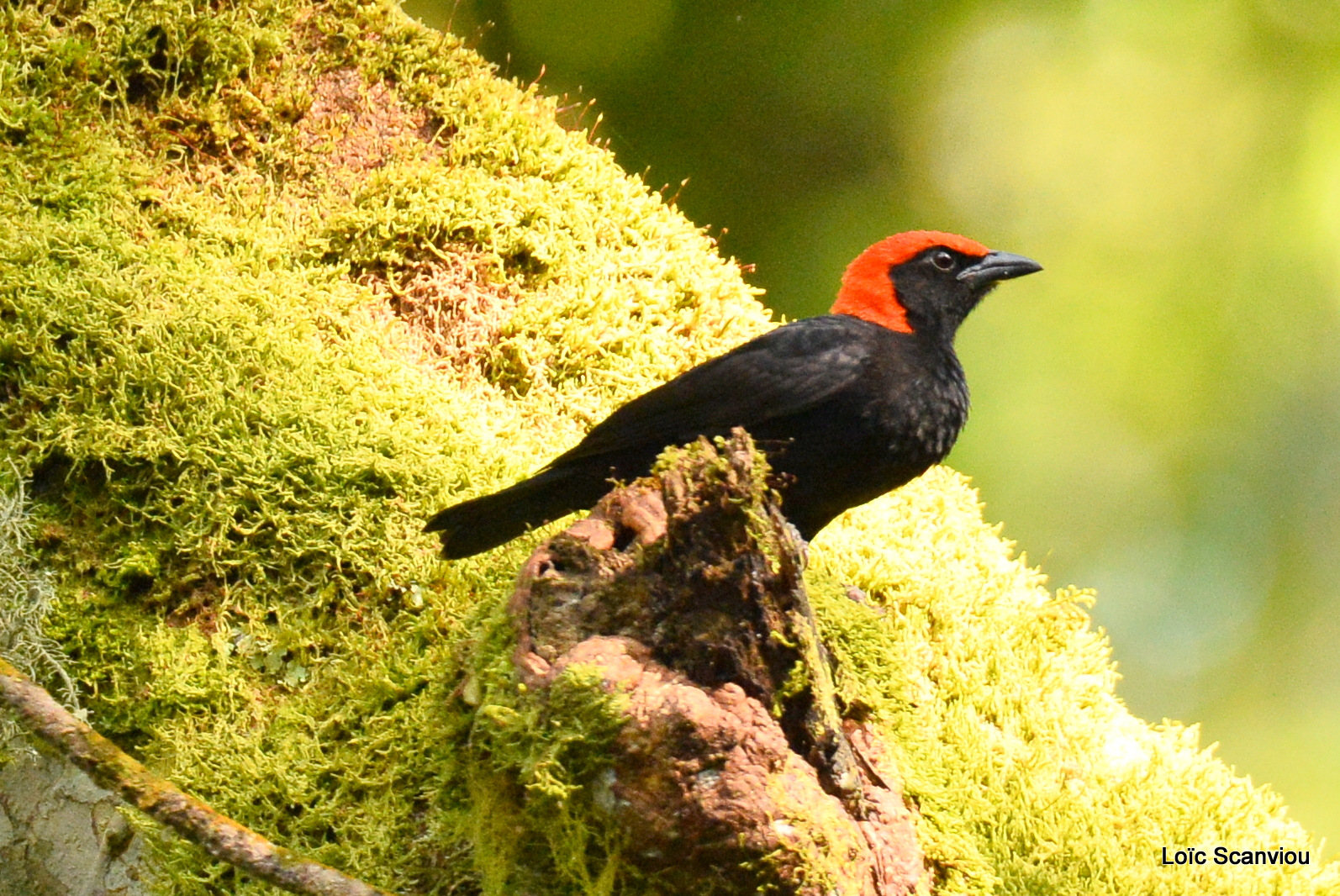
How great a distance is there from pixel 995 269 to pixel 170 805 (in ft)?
10.5

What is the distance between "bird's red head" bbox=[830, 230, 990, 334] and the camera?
3910 millimetres

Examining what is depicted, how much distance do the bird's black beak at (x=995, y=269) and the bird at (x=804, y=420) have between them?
22.1 inches

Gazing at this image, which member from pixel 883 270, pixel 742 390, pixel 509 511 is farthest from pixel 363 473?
pixel 883 270

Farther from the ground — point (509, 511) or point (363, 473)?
point (509, 511)

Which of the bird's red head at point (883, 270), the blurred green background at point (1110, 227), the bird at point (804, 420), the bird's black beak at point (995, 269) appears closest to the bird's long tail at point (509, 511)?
the bird at point (804, 420)

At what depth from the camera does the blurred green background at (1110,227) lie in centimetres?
652

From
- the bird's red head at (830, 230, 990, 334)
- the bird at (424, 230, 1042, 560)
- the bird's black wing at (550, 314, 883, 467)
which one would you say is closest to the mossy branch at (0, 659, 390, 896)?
the bird at (424, 230, 1042, 560)

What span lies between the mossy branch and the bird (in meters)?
1.08

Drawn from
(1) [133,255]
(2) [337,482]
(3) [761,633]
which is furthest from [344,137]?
(3) [761,633]

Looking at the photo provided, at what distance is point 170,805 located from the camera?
1.89m

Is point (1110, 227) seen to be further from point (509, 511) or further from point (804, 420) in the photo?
point (509, 511)

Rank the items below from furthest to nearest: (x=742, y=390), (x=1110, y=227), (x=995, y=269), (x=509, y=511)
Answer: (x=1110, y=227) < (x=995, y=269) < (x=742, y=390) < (x=509, y=511)

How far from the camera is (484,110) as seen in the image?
3.98m

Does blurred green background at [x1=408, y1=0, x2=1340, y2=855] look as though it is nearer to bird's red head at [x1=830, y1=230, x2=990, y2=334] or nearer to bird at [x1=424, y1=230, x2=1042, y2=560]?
bird's red head at [x1=830, y1=230, x2=990, y2=334]
